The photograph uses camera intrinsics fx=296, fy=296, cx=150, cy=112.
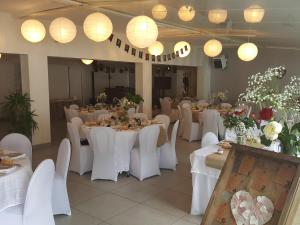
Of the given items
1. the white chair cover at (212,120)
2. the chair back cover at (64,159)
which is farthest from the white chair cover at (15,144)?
the white chair cover at (212,120)

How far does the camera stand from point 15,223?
8.39 ft

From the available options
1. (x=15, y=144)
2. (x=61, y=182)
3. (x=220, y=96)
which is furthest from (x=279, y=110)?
(x=220, y=96)

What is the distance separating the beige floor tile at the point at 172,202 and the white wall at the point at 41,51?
4.02 m

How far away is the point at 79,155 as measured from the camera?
4848mm

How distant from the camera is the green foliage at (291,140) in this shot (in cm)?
224

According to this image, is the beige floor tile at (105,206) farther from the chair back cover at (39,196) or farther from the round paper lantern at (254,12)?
the round paper lantern at (254,12)

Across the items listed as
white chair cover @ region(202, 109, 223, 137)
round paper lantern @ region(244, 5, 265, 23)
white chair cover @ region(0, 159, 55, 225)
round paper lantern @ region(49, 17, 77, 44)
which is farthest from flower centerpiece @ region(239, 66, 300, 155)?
white chair cover @ region(202, 109, 223, 137)

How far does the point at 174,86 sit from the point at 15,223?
13.6 meters

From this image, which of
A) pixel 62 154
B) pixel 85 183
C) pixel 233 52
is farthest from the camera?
pixel 233 52

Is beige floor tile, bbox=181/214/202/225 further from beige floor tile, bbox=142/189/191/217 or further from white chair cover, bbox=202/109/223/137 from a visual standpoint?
white chair cover, bbox=202/109/223/137

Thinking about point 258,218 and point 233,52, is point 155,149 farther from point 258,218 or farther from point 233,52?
point 233,52

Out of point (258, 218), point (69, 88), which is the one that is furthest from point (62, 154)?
point (69, 88)

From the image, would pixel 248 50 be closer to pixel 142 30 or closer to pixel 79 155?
pixel 142 30

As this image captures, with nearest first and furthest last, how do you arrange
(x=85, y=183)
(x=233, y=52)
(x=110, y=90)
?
(x=85, y=183) → (x=233, y=52) → (x=110, y=90)
